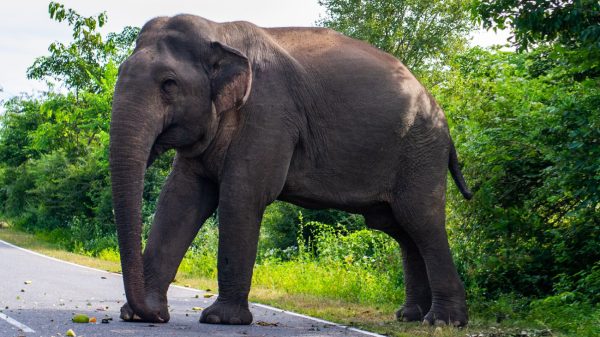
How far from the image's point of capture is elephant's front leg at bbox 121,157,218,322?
1080cm

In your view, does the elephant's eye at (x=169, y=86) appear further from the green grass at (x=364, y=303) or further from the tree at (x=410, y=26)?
the tree at (x=410, y=26)

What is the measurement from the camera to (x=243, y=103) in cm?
1028

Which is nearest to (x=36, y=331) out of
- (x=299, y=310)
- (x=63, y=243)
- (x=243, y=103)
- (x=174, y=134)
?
(x=174, y=134)

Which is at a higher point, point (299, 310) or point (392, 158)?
point (392, 158)

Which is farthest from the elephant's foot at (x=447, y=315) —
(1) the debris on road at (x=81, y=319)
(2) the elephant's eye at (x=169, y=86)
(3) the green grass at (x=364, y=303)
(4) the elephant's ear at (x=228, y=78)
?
(2) the elephant's eye at (x=169, y=86)

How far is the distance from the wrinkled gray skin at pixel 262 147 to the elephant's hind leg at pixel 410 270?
14 millimetres

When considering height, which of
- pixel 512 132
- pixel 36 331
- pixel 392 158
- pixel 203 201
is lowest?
pixel 36 331

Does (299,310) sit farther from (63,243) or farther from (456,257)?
(63,243)

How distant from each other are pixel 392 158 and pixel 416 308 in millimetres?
1893

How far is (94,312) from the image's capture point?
11789mm

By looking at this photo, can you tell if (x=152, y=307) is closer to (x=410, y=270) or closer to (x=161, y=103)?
(x=161, y=103)

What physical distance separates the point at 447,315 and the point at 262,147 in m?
2.89

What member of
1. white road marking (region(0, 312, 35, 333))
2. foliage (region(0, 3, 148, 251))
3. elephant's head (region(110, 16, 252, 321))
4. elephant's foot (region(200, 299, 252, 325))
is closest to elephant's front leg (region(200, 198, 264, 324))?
elephant's foot (region(200, 299, 252, 325))

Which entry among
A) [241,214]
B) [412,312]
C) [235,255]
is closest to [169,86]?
[241,214]
